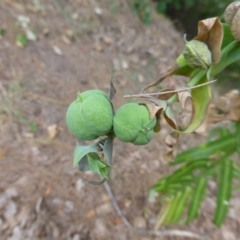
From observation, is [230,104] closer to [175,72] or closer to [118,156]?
[175,72]

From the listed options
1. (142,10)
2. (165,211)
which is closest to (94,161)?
(165,211)

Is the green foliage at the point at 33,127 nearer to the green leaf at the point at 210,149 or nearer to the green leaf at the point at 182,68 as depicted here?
the green leaf at the point at 210,149

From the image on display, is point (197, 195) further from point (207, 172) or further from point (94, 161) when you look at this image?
point (94, 161)

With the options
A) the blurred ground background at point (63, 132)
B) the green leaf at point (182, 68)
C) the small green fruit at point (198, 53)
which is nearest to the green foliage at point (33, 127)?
the blurred ground background at point (63, 132)

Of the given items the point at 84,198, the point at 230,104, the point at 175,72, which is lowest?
the point at 84,198

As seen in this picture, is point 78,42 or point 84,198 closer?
point 84,198

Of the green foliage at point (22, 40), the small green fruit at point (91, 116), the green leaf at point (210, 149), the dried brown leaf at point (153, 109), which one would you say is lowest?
the green leaf at point (210, 149)

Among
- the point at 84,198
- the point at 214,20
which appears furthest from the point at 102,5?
the point at 214,20
